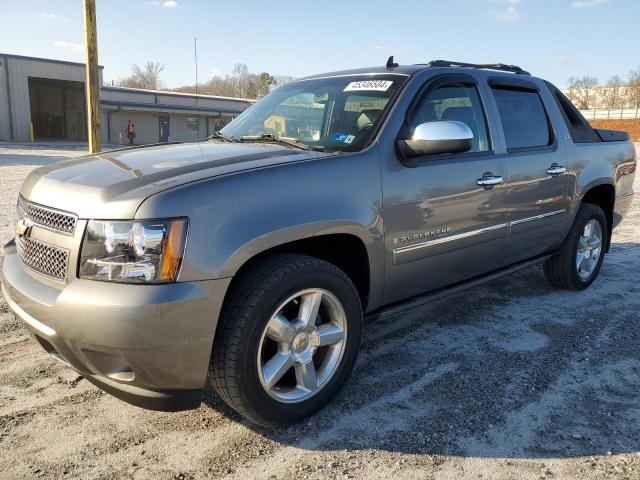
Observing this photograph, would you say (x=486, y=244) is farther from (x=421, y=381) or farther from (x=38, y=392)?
(x=38, y=392)

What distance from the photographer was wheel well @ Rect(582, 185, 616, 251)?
16.7 feet

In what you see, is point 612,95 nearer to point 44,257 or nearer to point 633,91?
point 633,91

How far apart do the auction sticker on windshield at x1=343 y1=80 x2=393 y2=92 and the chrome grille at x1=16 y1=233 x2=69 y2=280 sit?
207 centimetres

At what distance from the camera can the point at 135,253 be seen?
2.24 m

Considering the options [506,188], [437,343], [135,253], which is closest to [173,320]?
[135,253]

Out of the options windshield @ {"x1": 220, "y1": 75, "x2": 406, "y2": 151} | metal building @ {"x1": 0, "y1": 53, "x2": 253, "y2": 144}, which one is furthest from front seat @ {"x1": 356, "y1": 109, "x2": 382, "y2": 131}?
metal building @ {"x1": 0, "y1": 53, "x2": 253, "y2": 144}

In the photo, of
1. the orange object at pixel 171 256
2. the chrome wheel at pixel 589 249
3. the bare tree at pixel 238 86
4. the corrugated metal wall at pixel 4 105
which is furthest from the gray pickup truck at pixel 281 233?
the bare tree at pixel 238 86

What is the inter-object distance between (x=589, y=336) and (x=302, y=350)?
7.89 feet

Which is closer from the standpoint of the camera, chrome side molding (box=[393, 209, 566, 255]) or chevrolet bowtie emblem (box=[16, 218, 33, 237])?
chevrolet bowtie emblem (box=[16, 218, 33, 237])

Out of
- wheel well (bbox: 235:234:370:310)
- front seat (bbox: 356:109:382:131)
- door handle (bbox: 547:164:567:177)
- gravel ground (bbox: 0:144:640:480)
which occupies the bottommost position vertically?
gravel ground (bbox: 0:144:640:480)

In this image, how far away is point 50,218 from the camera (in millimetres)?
2527

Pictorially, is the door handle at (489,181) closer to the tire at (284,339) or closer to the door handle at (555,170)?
the door handle at (555,170)

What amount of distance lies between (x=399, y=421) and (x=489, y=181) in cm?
172

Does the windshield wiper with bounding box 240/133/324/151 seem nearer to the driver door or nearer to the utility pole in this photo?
the driver door
